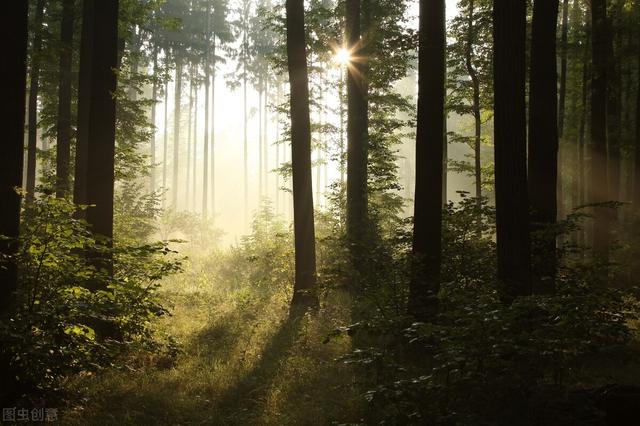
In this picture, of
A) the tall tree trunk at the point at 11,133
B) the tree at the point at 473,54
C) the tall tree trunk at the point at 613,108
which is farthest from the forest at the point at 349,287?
the tree at the point at 473,54

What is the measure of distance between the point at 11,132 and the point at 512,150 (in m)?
6.59

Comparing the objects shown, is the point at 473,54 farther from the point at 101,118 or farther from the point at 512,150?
the point at 101,118

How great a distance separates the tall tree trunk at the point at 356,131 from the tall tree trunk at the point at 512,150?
8666 millimetres

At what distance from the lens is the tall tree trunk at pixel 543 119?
9062mm

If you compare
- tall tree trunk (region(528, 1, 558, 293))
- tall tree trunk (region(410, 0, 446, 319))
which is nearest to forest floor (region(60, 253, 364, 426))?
tall tree trunk (region(410, 0, 446, 319))

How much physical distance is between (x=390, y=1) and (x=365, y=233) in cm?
866

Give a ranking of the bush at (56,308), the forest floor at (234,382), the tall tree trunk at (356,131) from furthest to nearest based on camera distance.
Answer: the tall tree trunk at (356,131), the forest floor at (234,382), the bush at (56,308)

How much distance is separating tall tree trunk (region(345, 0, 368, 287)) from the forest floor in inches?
203

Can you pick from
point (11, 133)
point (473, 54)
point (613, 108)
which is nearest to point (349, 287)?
point (11, 133)

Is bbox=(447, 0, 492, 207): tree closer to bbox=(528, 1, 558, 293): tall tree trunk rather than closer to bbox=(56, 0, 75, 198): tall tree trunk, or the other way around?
bbox=(528, 1, 558, 293): tall tree trunk

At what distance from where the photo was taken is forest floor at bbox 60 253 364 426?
585cm

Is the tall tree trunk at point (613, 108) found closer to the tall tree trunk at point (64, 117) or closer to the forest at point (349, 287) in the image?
the forest at point (349, 287)

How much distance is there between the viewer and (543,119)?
916 centimetres

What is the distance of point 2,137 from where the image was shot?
18.5ft
